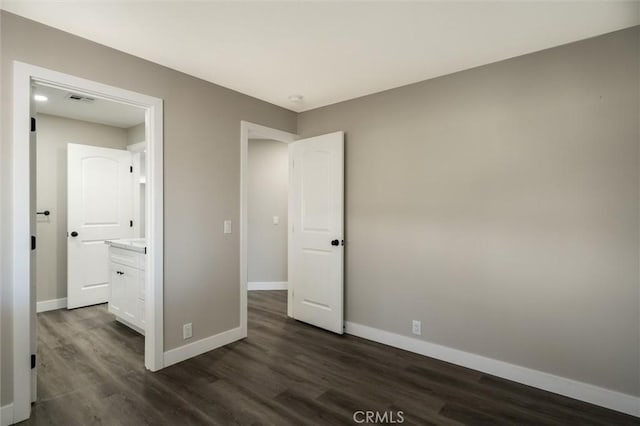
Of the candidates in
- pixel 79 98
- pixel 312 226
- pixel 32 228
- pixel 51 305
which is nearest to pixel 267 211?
pixel 312 226

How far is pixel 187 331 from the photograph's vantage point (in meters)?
2.86

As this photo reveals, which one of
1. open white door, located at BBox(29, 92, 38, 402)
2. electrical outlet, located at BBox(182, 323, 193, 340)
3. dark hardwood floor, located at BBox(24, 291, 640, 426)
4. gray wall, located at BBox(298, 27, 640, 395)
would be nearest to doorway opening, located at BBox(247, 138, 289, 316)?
dark hardwood floor, located at BBox(24, 291, 640, 426)

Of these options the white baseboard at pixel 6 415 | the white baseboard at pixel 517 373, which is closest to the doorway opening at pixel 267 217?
the white baseboard at pixel 517 373

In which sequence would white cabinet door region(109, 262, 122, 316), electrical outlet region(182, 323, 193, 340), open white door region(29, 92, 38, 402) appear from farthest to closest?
white cabinet door region(109, 262, 122, 316) < electrical outlet region(182, 323, 193, 340) < open white door region(29, 92, 38, 402)

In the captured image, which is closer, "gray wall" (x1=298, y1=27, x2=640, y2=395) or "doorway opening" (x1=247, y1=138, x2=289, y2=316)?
"gray wall" (x1=298, y1=27, x2=640, y2=395)

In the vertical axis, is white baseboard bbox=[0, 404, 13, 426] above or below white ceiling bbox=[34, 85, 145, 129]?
below

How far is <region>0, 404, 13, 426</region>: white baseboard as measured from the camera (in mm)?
1904

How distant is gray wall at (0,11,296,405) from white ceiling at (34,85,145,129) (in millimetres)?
1345

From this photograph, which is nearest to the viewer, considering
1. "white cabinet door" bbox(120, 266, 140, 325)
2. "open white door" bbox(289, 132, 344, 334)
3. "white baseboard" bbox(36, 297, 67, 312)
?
"white cabinet door" bbox(120, 266, 140, 325)

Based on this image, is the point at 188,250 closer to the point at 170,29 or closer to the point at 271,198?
the point at 170,29

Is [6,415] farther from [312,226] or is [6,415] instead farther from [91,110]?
[91,110]

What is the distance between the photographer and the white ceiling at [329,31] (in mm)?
1906

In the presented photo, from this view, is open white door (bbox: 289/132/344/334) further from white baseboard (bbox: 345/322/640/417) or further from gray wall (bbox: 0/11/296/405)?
gray wall (bbox: 0/11/296/405)

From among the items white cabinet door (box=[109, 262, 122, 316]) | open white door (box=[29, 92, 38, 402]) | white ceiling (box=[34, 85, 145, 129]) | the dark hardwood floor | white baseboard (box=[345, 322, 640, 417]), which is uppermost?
white ceiling (box=[34, 85, 145, 129])
